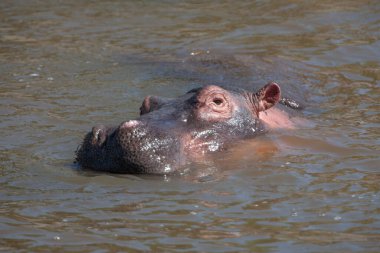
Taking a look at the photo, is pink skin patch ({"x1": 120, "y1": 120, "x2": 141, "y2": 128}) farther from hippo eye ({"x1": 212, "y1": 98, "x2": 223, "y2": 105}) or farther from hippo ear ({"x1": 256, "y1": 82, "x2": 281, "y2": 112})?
hippo ear ({"x1": 256, "y1": 82, "x2": 281, "y2": 112})

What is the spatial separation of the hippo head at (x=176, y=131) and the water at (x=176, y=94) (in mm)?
120

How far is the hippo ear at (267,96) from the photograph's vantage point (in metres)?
7.69

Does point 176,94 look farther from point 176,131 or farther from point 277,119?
point 176,131

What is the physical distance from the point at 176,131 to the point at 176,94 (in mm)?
2964

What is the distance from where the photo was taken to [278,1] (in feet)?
46.2

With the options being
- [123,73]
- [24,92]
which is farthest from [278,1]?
[24,92]

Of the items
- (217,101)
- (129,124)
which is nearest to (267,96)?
(217,101)

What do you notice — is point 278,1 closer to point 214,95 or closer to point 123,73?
point 123,73

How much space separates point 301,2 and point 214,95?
281 inches

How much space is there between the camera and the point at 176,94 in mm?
9508

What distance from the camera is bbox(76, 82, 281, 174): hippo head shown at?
6164 millimetres

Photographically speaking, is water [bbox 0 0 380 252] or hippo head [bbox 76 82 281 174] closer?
water [bbox 0 0 380 252]

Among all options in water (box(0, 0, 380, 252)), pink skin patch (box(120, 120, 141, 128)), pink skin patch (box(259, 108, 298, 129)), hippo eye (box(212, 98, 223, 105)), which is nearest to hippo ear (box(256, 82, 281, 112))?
pink skin patch (box(259, 108, 298, 129))

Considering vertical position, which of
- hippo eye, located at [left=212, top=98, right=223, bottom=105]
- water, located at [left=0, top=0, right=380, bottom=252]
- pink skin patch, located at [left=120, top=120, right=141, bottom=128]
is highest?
pink skin patch, located at [left=120, top=120, right=141, bottom=128]
